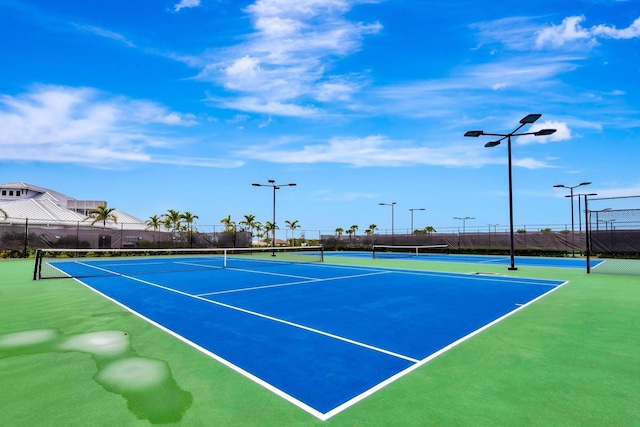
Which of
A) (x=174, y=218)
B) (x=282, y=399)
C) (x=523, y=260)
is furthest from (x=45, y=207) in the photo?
(x=282, y=399)

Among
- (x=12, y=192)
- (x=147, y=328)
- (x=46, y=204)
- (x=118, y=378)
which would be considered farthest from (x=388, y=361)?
(x=12, y=192)

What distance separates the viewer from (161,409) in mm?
3406

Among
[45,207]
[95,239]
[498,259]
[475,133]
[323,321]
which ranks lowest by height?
[498,259]

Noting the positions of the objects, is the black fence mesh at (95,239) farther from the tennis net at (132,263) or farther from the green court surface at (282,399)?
the green court surface at (282,399)

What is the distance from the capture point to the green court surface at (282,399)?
3.26 m

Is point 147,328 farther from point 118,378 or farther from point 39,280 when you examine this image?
point 39,280

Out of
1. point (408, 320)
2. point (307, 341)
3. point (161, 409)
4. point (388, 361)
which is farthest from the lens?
point (408, 320)

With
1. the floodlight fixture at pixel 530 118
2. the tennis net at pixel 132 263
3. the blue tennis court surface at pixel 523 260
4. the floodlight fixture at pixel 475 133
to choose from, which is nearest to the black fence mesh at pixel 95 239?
the tennis net at pixel 132 263

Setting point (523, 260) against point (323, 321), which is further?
point (523, 260)

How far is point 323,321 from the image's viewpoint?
6805mm

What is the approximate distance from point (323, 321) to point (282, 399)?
10.7ft

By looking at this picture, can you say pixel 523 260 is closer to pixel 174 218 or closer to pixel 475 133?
pixel 475 133

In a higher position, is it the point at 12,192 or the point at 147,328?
the point at 12,192

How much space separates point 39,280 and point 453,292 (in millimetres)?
13680
